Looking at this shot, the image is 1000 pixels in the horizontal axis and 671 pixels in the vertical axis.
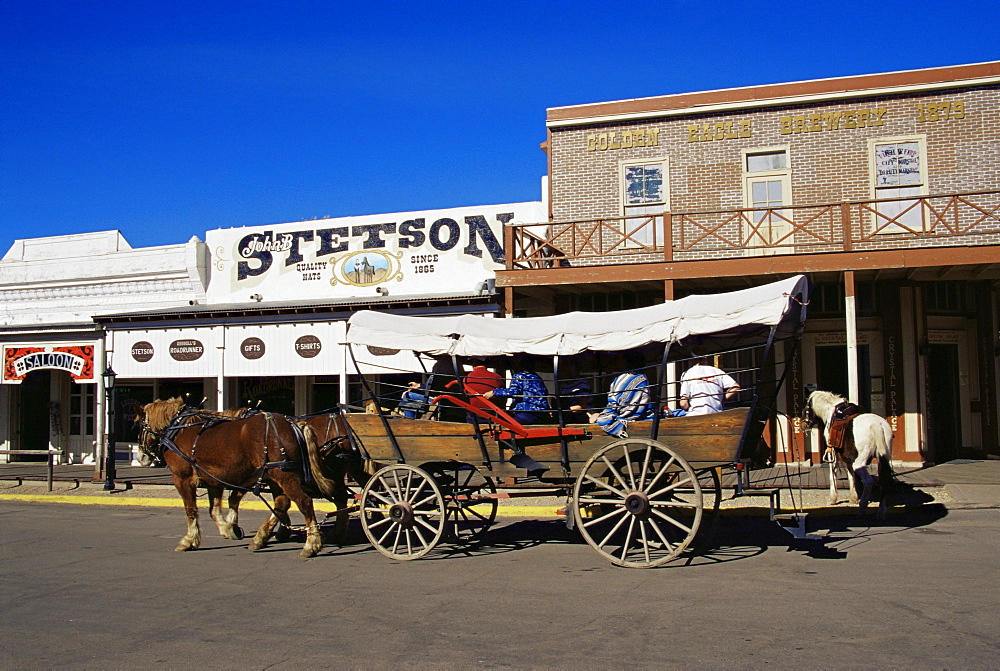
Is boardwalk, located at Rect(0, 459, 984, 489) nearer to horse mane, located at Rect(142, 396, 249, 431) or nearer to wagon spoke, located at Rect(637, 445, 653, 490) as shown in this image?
wagon spoke, located at Rect(637, 445, 653, 490)

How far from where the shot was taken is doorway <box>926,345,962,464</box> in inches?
615

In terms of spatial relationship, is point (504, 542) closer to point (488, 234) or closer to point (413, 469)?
point (413, 469)

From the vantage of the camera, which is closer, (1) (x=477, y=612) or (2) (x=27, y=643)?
(2) (x=27, y=643)

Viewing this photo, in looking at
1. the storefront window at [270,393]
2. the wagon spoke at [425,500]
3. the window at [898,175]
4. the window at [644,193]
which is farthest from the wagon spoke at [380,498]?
the window at [898,175]

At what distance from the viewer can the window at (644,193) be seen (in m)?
16.3

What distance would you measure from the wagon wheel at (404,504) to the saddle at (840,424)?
17.8ft

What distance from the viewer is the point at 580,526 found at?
745cm

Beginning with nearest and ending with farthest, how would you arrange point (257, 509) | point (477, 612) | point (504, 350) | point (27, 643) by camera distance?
point (27, 643) → point (477, 612) → point (504, 350) → point (257, 509)

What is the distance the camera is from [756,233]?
14742 millimetres


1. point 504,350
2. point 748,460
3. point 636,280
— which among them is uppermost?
point 636,280

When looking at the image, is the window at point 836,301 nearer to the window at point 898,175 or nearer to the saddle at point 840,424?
the window at point 898,175

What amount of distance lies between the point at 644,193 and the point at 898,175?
4.78 metres

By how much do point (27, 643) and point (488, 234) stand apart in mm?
12971

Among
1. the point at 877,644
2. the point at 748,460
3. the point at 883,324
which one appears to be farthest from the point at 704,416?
the point at 883,324
